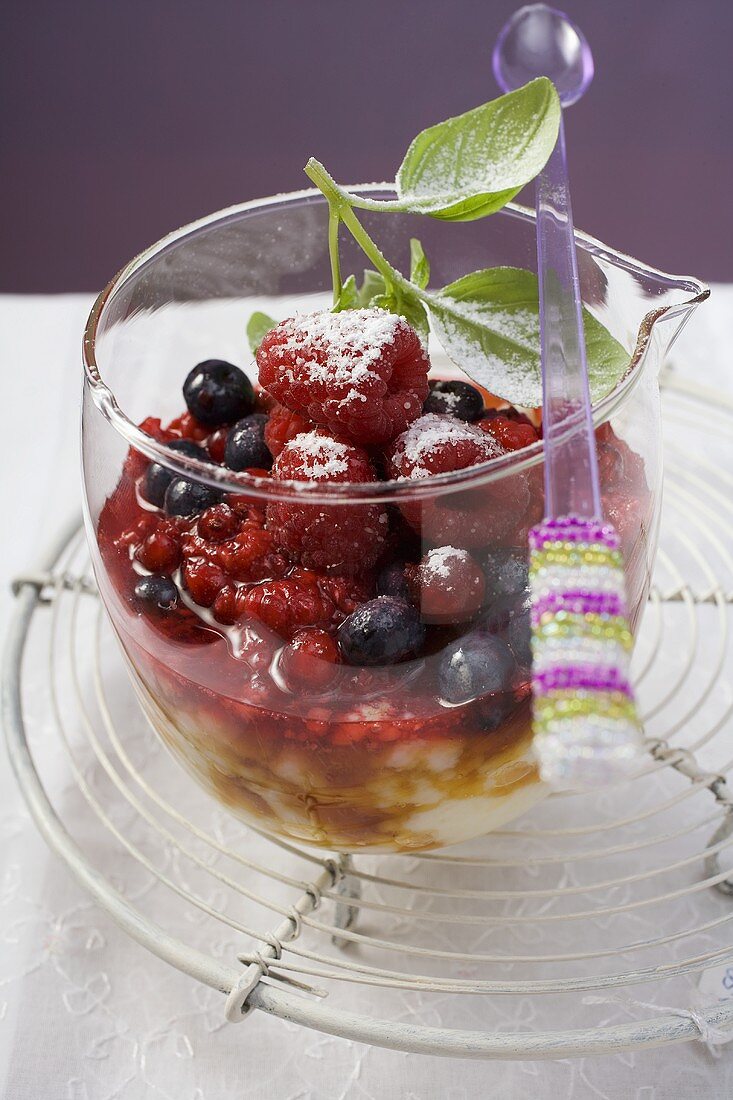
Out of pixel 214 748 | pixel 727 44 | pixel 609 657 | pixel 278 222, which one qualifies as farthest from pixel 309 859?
pixel 727 44

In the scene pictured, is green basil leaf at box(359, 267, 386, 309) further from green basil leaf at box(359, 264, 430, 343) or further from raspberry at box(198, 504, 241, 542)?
raspberry at box(198, 504, 241, 542)

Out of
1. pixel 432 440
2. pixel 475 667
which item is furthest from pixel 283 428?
pixel 475 667

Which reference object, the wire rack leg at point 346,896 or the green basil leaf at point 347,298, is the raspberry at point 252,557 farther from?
the wire rack leg at point 346,896

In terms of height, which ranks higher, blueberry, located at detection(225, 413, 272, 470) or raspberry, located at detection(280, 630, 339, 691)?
blueberry, located at detection(225, 413, 272, 470)

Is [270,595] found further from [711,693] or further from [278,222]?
[711,693]

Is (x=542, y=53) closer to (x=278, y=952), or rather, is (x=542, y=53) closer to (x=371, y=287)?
(x=371, y=287)

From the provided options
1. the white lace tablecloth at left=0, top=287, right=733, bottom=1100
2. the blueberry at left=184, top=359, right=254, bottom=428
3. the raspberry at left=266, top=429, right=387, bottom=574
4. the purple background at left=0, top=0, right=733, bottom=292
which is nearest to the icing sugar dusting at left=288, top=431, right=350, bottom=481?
the raspberry at left=266, top=429, right=387, bottom=574

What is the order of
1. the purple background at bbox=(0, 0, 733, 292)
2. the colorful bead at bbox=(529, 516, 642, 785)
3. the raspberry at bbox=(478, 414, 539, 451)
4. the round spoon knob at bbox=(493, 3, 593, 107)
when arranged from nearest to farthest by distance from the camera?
the colorful bead at bbox=(529, 516, 642, 785) < the raspberry at bbox=(478, 414, 539, 451) < the round spoon knob at bbox=(493, 3, 593, 107) < the purple background at bbox=(0, 0, 733, 292)
